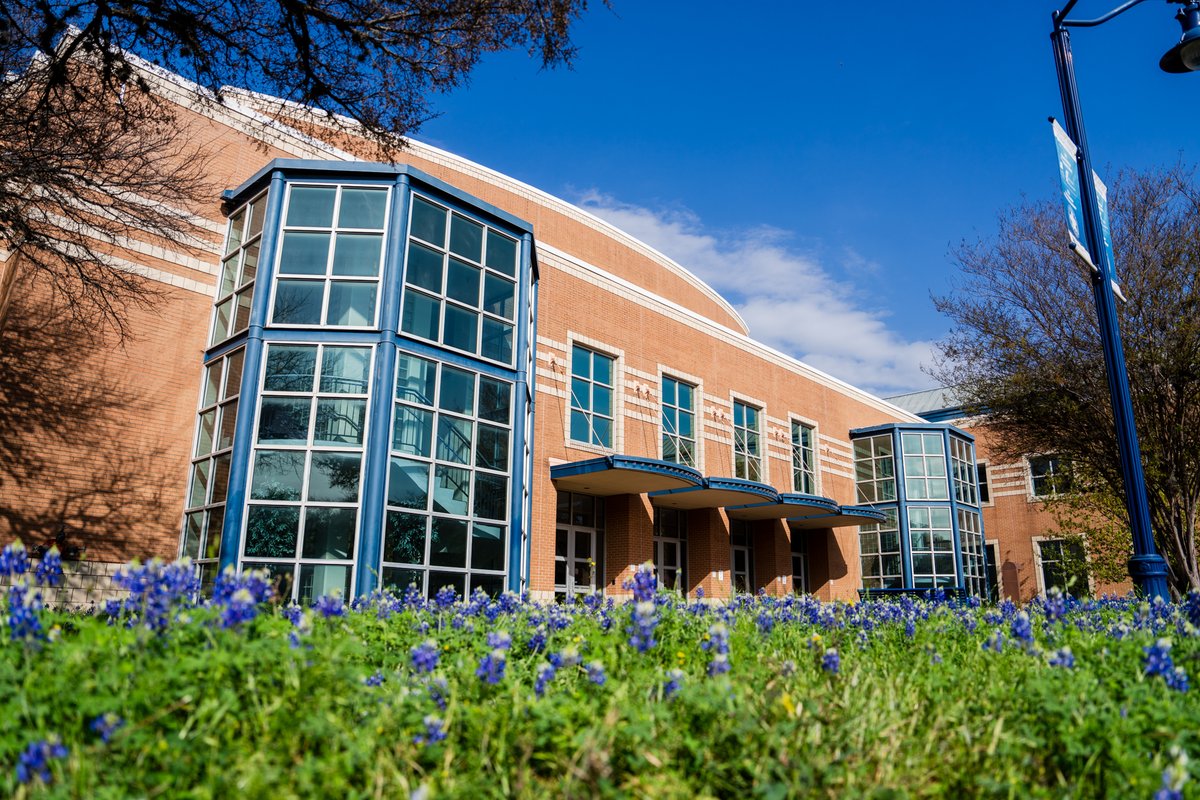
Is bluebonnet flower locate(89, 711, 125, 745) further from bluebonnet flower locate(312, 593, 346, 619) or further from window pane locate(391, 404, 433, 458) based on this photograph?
window pane locate(391, 404, 433, 458)

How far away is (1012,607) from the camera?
841 cm

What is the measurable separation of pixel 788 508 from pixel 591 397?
26.2ft

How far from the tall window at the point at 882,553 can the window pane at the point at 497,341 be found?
19769mm

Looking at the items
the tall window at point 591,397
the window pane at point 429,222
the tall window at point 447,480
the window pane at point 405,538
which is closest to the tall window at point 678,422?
the tall window at point 591,397

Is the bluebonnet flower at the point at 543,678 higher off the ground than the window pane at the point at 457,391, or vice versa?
the window pane at the point at 457,391

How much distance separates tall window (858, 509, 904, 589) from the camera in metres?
30.5

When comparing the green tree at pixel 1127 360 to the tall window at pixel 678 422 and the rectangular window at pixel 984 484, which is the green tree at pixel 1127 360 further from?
the rectangular window at pixel 984 484

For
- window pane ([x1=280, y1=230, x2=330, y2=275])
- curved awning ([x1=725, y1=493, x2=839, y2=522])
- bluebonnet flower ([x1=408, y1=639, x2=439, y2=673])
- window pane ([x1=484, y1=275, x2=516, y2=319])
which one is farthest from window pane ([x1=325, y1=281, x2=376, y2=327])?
curved awning ([x1=725, y1=493, x2=839, y2=522])

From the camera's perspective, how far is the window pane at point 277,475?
12539mm

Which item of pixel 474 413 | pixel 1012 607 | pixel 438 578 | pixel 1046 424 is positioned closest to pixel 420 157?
pixel 474 413

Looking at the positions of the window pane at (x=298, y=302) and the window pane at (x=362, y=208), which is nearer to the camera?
the window pane at (x=298, y=302)

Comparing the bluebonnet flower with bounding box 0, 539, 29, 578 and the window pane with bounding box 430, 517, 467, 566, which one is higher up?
the window pane with bounding box 430, 517, 467, 566

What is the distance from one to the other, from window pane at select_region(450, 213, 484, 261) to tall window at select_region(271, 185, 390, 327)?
1436 millimetres

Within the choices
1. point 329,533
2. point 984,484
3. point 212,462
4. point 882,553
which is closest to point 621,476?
point 329,533
